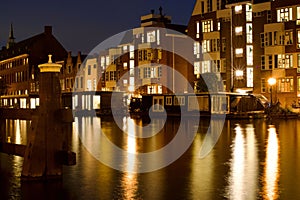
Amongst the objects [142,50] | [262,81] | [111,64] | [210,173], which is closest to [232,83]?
[262,81]

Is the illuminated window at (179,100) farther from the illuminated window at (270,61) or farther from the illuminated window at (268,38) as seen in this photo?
the illuminated window at (268,38)

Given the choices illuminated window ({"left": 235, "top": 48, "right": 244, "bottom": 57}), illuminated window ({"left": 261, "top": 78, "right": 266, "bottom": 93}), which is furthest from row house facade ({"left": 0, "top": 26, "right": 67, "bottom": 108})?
illuminated window ({"left": 261, "top": 78, "right": 266, "bottom": 93})

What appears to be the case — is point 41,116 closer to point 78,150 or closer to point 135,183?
point 135,183

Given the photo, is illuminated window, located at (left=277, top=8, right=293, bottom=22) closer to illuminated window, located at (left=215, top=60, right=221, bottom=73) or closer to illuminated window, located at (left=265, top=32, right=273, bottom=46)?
illuminated window, located at (left=265, top=32, right=273, bottom=46)

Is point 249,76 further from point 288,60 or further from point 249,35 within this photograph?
point 288,60

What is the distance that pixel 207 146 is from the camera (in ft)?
67.9

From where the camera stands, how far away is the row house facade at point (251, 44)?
61.6 metres

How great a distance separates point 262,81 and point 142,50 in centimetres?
2265

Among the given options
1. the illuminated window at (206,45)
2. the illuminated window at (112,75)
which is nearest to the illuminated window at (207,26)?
the illuminated window at (206,45)

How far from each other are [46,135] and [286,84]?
54.3m

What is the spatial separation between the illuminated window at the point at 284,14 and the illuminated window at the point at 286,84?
7.45m

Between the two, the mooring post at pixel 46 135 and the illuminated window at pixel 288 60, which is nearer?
the mooring post at pixel 46 135

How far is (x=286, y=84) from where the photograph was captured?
203 feet

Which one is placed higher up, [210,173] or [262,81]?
[262,81]
